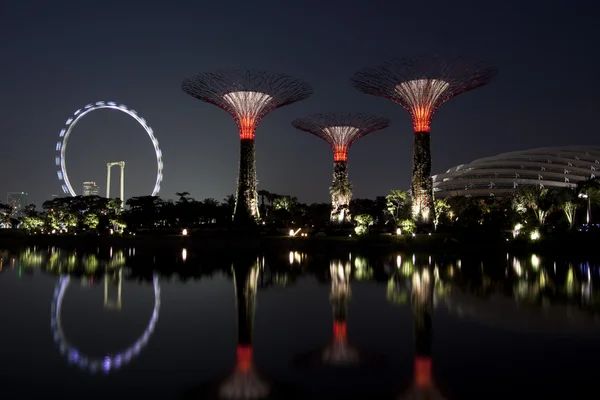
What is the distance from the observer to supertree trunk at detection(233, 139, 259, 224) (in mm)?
53656

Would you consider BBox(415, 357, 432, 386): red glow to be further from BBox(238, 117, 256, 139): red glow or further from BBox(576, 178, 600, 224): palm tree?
BBox(576, 178, 600, 224): palm tree

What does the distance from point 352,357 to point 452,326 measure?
3.82 m

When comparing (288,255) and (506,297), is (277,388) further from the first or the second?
(288,255)

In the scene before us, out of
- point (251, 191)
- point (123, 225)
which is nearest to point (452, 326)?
point (251, 191)

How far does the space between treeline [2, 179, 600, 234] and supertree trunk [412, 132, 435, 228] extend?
1188 millimetres

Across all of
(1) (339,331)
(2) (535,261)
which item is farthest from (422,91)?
(1) (339,331)

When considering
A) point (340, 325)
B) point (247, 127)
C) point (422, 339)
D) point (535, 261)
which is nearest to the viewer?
point (422, 339)

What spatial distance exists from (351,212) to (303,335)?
59.0 metres

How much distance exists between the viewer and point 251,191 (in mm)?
54625

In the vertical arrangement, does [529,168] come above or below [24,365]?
above

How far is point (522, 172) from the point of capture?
318 ft

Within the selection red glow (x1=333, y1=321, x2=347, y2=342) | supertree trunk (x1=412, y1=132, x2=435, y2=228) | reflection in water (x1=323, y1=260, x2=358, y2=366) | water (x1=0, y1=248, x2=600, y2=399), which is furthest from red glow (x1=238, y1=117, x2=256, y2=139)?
red glow (x1=333, y1=321, x2=347, y2=342)

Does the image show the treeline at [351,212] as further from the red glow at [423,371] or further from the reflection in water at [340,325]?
the red glow at [423,371]

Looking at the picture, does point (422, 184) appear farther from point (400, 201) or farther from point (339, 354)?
point (339, 354)
